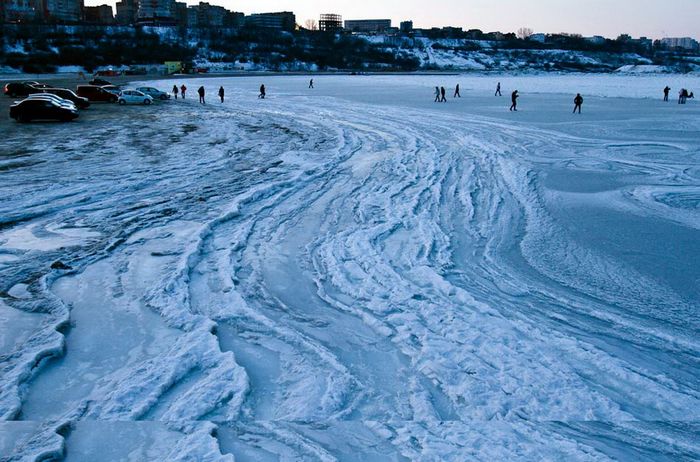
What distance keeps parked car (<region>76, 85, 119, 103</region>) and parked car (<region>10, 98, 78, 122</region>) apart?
1331 cm

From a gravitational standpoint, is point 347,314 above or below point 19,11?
below

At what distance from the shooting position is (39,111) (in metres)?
26.2

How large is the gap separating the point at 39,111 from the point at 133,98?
11766 millimetres

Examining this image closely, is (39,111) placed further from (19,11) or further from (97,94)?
(19,11)

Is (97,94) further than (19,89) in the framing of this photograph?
No

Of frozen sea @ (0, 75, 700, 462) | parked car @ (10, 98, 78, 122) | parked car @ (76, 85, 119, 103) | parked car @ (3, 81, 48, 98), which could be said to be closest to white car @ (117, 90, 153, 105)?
parked car @ (76, 85, 119, 103)

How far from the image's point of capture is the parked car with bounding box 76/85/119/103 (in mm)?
39031

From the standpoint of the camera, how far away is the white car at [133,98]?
37.5 metres

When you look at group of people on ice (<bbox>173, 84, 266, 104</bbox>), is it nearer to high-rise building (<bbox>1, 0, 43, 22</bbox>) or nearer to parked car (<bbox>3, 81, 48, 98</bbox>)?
parked car (<bbox>3, 81, 48, 98</bbox>)

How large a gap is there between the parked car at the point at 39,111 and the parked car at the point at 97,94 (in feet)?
43.7

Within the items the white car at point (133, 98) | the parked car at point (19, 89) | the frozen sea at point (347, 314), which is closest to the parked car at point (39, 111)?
the white car at point (133, 98)

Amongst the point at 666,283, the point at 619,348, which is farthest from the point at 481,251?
the point at 619,348

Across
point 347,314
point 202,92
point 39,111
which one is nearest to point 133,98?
point 202,92

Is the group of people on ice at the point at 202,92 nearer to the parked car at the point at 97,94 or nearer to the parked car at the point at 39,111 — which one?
the parked car at the point at 97,94
